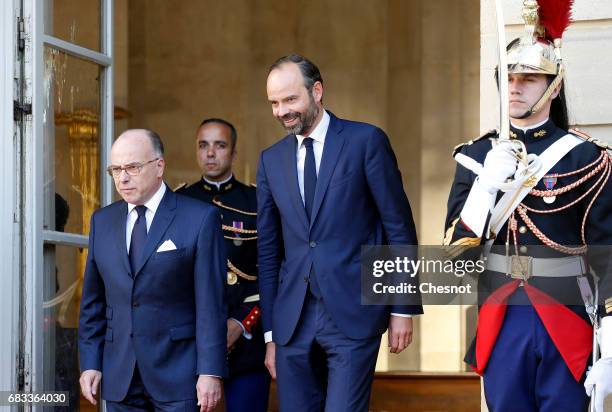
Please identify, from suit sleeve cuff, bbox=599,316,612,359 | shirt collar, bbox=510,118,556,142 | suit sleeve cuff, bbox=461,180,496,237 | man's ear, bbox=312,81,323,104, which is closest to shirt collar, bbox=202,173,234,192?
man's ear, bbox=312,81,323,104

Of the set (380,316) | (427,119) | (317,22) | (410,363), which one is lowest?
(410,363)

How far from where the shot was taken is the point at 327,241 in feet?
17.3

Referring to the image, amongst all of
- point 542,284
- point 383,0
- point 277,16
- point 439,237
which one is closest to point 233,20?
point 277,16

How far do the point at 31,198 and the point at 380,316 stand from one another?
6.27 feet

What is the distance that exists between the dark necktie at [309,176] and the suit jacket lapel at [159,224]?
1.77 feet

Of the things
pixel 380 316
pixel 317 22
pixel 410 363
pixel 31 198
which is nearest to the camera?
pixel 380 316

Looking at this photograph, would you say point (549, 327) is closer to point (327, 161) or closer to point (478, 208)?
point (478, 208)

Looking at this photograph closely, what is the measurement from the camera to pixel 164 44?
36.8 ft

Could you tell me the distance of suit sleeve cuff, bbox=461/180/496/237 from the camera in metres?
4.54

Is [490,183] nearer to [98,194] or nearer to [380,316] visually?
[380,316]

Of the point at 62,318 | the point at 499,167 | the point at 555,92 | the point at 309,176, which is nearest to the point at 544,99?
the point at 555,92

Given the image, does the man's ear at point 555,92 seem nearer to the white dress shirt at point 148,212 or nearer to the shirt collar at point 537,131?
the shirt collar at point 537,131

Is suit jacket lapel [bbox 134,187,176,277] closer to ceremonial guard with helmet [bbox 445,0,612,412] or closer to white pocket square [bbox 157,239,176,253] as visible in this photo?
white pocket square [bbox 157,239,176,253]

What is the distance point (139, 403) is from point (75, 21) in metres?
2.18
